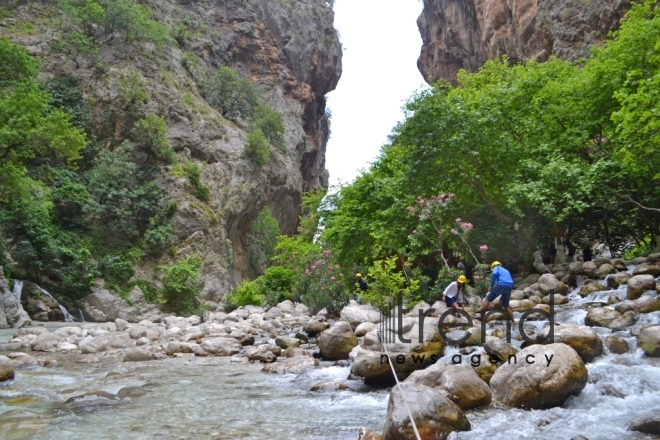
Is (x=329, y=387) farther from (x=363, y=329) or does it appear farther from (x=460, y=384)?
(x=363, y=329)

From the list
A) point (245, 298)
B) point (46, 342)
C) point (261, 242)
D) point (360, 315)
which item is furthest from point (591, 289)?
point (261, 242)

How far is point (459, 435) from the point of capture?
5.27 meters

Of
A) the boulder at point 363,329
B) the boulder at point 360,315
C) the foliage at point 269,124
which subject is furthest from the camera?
the foliage at point 269,124

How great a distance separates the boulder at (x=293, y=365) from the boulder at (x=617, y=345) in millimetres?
5204

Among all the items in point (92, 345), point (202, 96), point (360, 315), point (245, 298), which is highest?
point (202, 96)

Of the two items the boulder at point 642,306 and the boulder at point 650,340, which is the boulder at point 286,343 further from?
the boulder at point 650,340

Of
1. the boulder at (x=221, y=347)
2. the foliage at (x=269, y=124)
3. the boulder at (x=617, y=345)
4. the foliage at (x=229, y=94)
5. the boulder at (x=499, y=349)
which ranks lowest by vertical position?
the boulder at (x=221, y=347)

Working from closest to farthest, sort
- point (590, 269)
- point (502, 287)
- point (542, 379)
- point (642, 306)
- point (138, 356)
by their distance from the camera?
point (542, 379) → point (642, 306) → point (502, 287) → point (138, 356) → point (590, 269)

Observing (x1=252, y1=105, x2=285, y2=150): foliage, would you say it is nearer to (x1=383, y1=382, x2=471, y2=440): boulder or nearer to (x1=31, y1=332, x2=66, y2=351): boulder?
(x1=31, y1=332, x2=66, y2=351): boulder

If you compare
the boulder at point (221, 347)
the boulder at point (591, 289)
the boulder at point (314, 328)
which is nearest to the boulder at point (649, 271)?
the boulder at point (591, 289)

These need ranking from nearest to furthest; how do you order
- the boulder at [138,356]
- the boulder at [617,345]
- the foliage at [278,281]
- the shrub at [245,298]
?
the boulder at [617,345] < the boulder at [138,356] < the shrub at [245,298] < the foliage at [278,281]

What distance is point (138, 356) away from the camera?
452 inches

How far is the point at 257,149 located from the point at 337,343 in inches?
1058

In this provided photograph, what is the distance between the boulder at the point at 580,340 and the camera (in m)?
7.25
